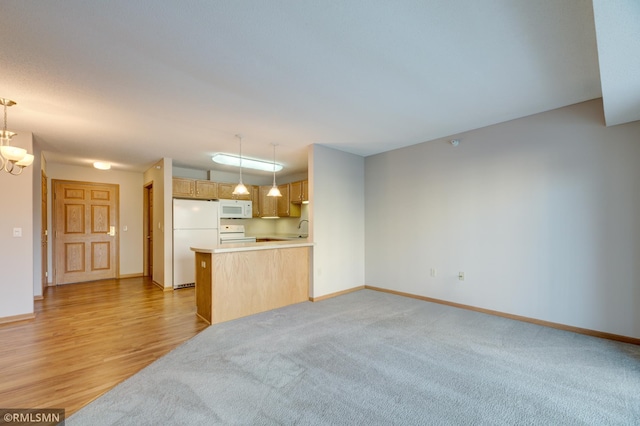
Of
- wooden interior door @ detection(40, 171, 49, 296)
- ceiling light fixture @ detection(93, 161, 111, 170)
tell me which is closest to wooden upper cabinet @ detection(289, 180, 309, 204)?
ceiling light fixture @ detection(93, 161, 111, 170)

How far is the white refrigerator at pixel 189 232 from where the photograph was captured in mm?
5289

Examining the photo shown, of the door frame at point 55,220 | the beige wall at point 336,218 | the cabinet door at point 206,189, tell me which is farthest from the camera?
the cabinet door at point 206,189

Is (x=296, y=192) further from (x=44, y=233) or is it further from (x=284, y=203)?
(x=44, y=233)

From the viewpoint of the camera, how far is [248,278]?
377 cm

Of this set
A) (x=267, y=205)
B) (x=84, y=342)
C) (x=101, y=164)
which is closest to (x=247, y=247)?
(x=84, y=342)

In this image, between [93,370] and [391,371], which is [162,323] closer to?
[93,370]

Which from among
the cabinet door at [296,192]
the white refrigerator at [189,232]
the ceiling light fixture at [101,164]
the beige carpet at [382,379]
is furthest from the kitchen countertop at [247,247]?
the ceiling light fixture at [101,164]

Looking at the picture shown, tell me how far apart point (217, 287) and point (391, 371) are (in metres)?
2.23

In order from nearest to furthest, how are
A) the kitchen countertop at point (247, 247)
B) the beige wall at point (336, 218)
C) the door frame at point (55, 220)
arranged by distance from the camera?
the kitchen countertop at point (247, 247)
the beige wall at point (336, 218)
the door frame at point (55, 220)

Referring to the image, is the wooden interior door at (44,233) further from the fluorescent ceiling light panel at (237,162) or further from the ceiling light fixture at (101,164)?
the fluorescent ceiling light panel at (237,162)

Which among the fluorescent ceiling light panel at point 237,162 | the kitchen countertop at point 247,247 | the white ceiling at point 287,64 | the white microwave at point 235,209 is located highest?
the white ceiling at point 287,64

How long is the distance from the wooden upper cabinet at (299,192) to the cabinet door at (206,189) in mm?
1654

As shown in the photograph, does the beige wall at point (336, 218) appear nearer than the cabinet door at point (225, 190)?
Yes

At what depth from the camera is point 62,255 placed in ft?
18.7
